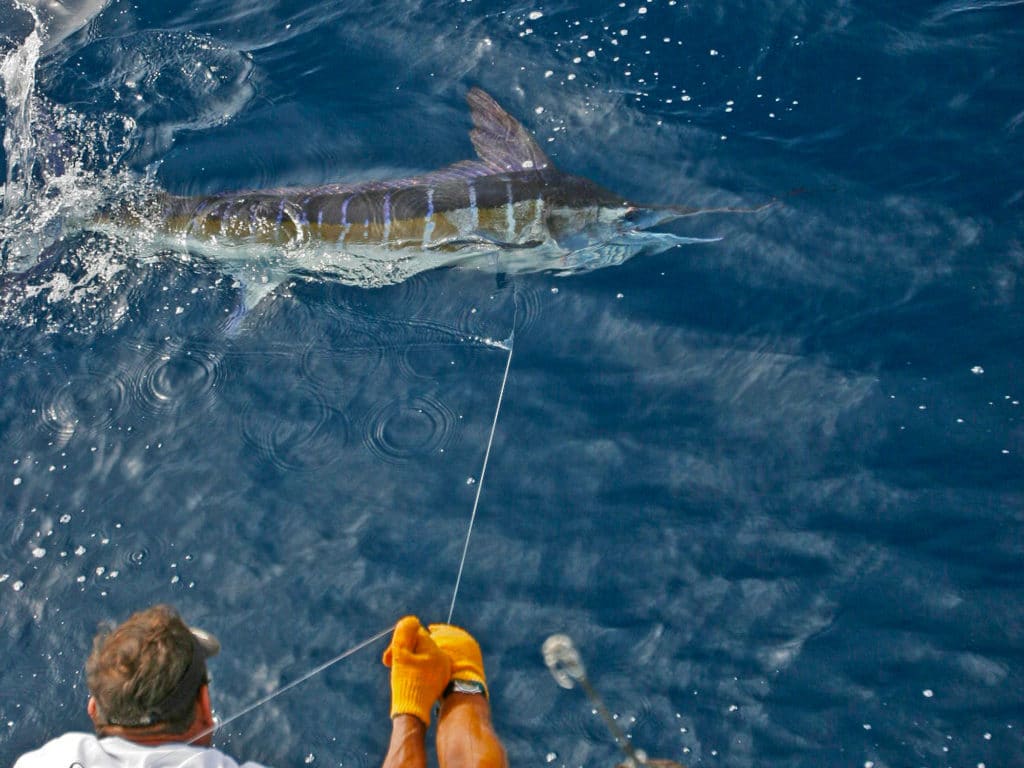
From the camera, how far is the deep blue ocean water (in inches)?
154

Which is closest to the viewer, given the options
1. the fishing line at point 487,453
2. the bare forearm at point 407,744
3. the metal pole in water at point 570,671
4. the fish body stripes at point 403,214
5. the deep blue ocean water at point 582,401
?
the bare forearm at point 407,744

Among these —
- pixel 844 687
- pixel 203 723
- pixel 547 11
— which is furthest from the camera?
pixel 547 11

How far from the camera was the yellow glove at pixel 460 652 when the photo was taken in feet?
11.3

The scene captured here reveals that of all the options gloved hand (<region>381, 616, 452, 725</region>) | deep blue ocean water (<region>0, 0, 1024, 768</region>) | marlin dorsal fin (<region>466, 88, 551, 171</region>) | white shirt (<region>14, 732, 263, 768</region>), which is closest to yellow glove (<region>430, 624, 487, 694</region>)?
gloved hand (<region>381, 616, 452, 725</region>)

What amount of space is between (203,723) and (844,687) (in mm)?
2691

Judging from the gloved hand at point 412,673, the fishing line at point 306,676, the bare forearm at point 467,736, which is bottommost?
the fishing line at point 306,676

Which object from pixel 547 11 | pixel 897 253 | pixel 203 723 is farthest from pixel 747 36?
pixel 203 723

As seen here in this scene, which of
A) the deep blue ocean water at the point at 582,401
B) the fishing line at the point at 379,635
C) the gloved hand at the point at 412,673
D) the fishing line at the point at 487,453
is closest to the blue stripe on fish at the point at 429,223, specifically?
the deep blue ocean water at the point at 582,401

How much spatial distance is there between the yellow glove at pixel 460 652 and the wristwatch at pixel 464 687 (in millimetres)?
15

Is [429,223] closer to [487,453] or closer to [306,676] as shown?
[487,453]

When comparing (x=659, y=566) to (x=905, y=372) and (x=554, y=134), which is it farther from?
(x=554, y=134)

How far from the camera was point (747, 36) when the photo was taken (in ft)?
19.0

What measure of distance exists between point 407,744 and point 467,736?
0.24 meters

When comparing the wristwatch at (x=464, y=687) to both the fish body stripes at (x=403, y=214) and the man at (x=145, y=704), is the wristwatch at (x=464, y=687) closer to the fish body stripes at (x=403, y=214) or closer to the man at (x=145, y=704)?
the man at (x=145, y=704)
